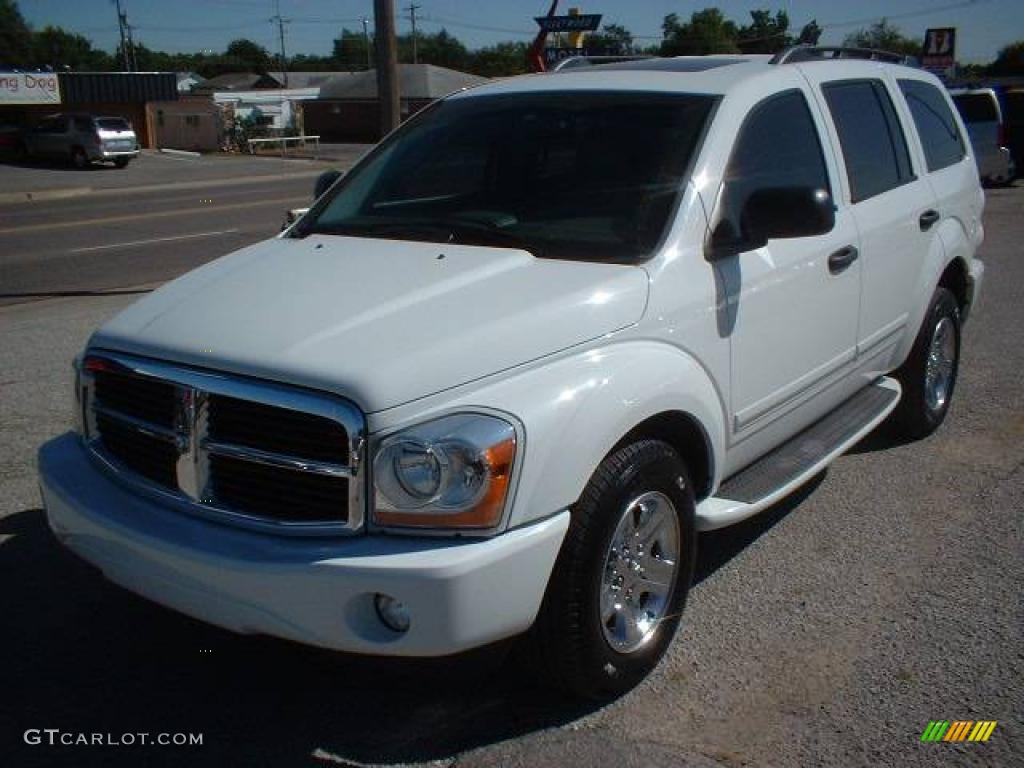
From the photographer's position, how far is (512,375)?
2994 millimetres

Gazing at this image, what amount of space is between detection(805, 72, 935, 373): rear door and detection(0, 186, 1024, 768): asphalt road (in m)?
0.89

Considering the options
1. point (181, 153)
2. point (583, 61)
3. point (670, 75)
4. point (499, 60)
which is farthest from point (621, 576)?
point (499, 60)

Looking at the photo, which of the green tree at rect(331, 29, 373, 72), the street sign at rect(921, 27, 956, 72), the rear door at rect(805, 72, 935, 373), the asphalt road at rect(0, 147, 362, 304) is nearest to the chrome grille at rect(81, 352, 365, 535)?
the rear door at rect(805, 72, 935, 373)

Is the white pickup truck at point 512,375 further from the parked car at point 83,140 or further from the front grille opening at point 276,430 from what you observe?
the parked car at point 83,140

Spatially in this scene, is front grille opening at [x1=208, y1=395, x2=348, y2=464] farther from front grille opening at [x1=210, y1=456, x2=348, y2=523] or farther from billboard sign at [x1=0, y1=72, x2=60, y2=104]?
billboard sign at [x1=0, y1=72, x2=60, y2=104]

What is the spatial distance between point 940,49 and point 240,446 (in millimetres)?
25383

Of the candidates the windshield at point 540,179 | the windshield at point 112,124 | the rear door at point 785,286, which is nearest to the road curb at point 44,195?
the windshield at point 112,124

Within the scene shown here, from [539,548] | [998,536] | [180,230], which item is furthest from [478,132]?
[180,230]

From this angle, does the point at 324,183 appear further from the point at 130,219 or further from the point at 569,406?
the point at 130,219

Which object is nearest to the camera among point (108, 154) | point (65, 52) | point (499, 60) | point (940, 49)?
point (940, 49)

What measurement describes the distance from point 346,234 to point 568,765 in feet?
7.00

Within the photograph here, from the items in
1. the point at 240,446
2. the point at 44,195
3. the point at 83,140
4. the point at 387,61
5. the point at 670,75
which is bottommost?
the point at 44,195

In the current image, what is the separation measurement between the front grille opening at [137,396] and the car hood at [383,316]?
91mm

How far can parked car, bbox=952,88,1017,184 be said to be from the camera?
19422mm
